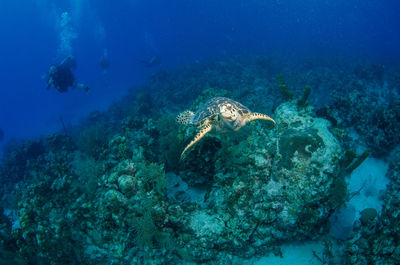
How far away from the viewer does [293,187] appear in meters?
3.97

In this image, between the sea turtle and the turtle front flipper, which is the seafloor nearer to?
the sea turtle

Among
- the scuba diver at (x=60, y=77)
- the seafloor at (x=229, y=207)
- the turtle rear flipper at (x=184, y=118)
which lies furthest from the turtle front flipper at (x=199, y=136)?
the scuba diver at (x=60, y=77)

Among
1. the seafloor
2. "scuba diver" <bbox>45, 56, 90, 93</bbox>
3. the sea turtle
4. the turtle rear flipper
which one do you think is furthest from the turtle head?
"scuba diver" <bbox>45, 56, 90, 93</bbox>

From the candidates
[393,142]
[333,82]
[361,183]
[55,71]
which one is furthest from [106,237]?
Answer: [333,82]

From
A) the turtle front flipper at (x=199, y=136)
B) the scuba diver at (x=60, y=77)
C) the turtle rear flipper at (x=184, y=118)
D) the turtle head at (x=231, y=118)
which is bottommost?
the turtle front flipper at (x=199, y=136)

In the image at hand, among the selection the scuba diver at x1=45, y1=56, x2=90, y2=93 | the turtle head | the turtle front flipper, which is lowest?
the turtle front flipper

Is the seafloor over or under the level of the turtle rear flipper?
under

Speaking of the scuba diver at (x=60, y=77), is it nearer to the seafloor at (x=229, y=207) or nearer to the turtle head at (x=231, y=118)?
the seafloor at (x=229, y=207)

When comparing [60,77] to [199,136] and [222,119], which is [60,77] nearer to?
[199,136]

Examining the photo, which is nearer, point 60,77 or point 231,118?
point 231,118

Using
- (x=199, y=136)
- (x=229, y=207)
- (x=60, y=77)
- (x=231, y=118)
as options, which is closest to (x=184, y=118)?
(x=199, y=136)

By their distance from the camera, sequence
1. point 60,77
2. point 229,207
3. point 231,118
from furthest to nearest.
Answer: point 60,77 → point 231,118 → point 229,207

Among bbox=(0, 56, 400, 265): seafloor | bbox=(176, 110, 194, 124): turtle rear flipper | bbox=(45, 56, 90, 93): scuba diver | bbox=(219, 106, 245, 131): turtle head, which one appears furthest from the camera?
bbox=(45, 56, 90, 93): scuba diver

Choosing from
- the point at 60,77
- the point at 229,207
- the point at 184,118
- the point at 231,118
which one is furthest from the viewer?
A: the point at 60,77
